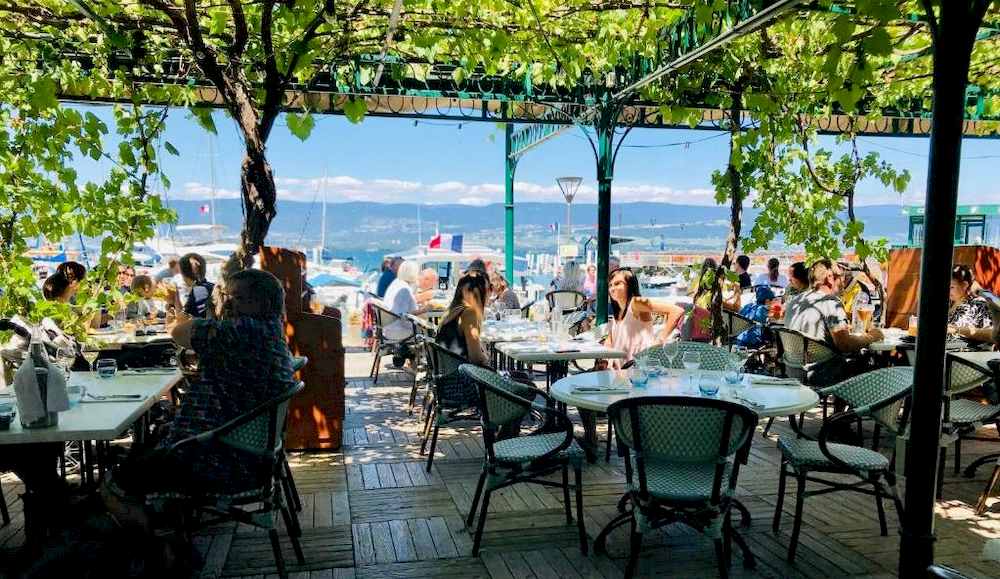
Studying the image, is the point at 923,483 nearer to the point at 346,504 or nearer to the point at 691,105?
the point at 346,504

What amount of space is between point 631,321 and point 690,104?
2.12 meters

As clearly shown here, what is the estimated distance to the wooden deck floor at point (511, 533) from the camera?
3.35 m

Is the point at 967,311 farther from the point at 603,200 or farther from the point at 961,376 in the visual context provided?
the point at 603,200

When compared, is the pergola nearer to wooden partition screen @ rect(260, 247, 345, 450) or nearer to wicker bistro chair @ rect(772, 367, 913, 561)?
wicker bistro chair @ rect(772, 367, 913, 561)

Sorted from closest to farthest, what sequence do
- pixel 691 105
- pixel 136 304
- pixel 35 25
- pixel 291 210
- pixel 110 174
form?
1. pixel 110 174
2. pixel 35 25
3. pixel 691 105
4. pixel 136 304
5. pixel 291 210

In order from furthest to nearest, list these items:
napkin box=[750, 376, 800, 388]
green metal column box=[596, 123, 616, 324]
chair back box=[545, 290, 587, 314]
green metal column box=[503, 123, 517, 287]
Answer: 1. green metal column box=[503, 123, 517, 287]
2. chair back box=[545, 290, 587, 314]
3. green metal column box=[596, 123, 616, 324]
4. napkin box=[750, 376, 800, 388]

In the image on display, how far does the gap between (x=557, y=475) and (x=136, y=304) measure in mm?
5274

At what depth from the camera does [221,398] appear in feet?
10.1

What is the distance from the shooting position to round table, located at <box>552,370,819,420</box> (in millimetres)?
3479

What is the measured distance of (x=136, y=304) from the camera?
768 centimetres

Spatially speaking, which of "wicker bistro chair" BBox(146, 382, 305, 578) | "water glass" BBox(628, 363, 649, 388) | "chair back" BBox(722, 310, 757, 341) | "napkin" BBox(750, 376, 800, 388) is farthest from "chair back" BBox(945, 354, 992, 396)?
"wicker bistro chair" BBox(146, 382, 305, 578)

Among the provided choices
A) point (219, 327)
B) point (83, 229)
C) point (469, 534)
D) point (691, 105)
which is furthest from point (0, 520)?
point (691, 105)

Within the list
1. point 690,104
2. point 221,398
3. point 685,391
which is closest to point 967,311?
point 690,104

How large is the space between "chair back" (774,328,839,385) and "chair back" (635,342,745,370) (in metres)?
1.26
